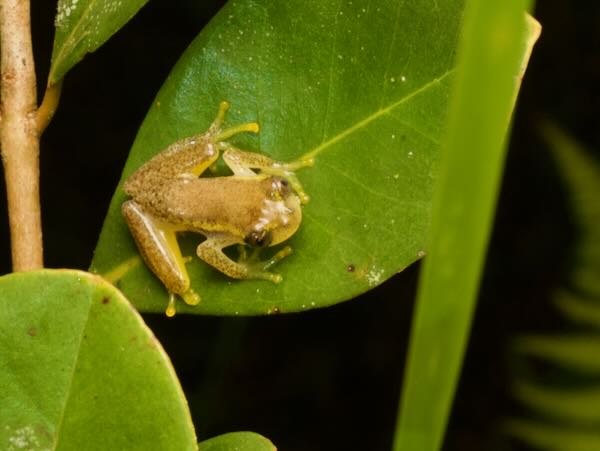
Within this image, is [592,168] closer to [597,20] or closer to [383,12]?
[597,20]

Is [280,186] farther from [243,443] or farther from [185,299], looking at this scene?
[243,443]

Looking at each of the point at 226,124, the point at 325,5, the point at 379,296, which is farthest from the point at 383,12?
the point at 379,296

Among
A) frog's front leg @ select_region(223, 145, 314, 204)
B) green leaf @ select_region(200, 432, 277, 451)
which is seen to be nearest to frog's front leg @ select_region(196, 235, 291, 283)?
frog's front leg @ select_region(223, 145, 314, 204)

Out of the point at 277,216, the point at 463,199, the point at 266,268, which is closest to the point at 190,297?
the point at 266,268

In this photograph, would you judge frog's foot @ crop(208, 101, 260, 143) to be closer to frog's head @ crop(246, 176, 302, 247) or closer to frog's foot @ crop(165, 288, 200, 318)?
frog's head @ crop(246, 176, 302, 247)

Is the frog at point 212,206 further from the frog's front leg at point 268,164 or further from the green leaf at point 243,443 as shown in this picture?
the green leaf at point 243,443
